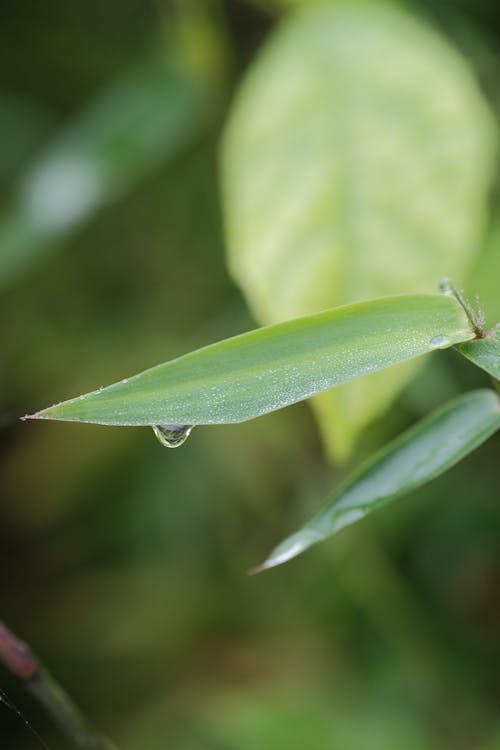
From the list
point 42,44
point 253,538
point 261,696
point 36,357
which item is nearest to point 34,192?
point 36,357

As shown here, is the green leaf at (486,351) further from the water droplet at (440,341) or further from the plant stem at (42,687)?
the plant stem at (42,687)

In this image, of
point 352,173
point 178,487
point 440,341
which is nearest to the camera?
point 440,341

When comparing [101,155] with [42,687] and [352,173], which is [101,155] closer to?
[352,173]

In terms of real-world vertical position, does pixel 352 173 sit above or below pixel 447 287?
above

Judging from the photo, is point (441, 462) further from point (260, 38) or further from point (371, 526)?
point (260, 38)

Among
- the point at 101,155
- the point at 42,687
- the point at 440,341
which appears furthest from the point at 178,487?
the point at 440,341

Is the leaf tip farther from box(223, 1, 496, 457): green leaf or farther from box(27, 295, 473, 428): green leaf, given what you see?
box(223, 1, 496, 457): green leaf
